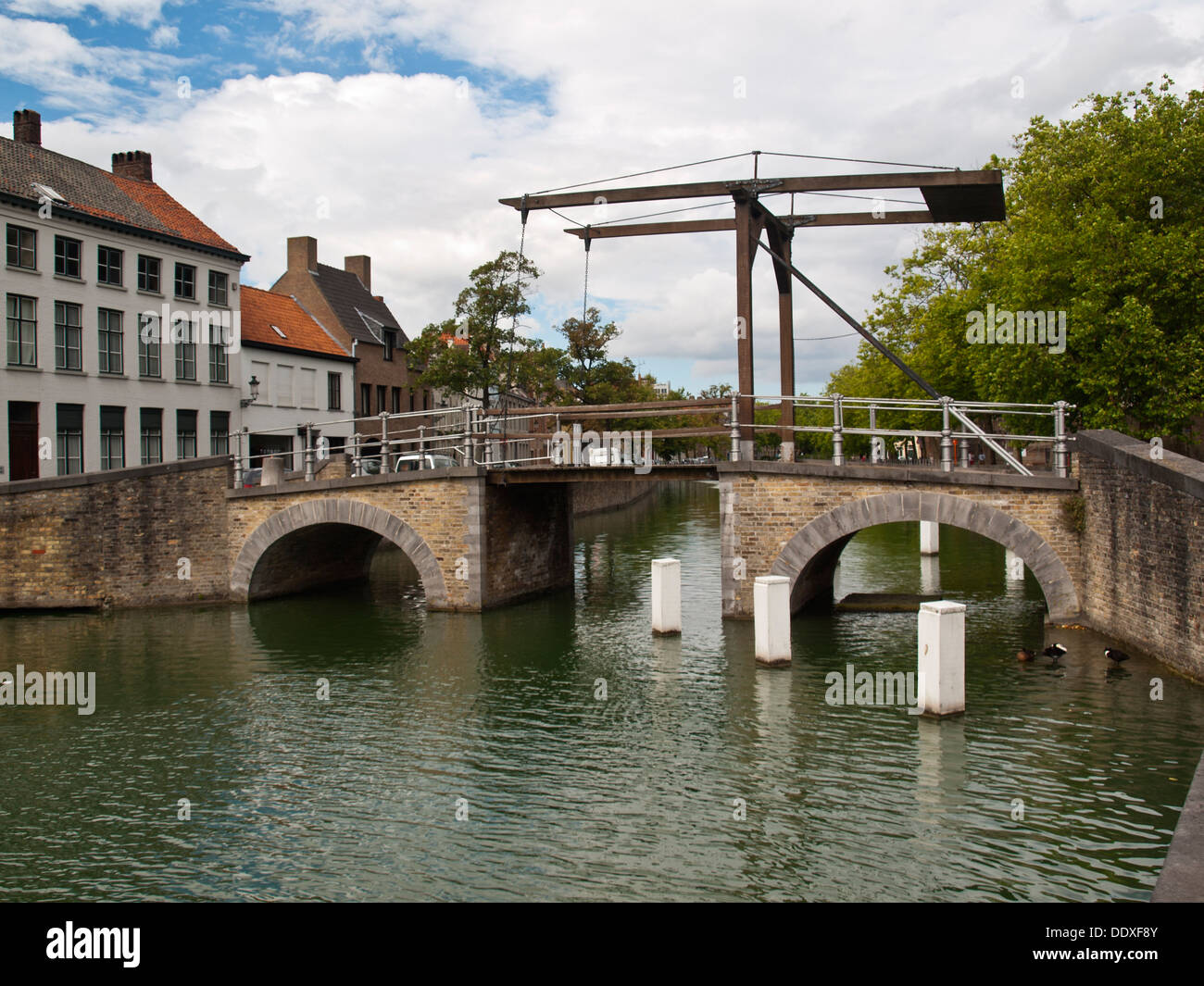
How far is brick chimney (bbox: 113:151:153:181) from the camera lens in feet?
115

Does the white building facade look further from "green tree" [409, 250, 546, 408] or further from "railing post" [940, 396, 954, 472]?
"railing post" [940, 396, 954, 472]

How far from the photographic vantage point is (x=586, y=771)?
10.7 meters

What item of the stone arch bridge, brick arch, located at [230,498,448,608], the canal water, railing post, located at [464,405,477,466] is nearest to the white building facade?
brick arch, located at [230,498,448,608]

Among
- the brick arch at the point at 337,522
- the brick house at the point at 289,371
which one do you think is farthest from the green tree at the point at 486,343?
the brick arch at the point at 337,522

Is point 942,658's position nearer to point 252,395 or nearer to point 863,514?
point 863,514

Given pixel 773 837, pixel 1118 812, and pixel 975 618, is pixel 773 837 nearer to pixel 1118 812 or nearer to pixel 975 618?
pixel 1118 812

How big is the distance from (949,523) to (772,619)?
3.63m

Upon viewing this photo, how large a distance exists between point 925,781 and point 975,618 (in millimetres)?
9581

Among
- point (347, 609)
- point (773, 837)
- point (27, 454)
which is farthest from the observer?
point (27, 454)

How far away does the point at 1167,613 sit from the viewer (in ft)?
42.4

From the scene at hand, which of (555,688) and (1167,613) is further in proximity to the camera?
(555,688)

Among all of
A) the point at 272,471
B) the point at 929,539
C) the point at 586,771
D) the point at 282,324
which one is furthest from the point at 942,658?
the point at 282,324
